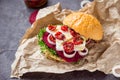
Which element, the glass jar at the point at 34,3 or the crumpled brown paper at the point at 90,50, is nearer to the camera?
the crumpled brown paper at the point at 90,50

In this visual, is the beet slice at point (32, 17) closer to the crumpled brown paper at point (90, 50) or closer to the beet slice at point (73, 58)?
the crumpled brown paper at point (90, 50)

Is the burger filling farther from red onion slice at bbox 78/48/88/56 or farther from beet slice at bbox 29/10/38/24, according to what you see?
beet slice at bbox 29/10/38/24

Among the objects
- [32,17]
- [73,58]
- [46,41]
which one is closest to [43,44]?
[46,41]

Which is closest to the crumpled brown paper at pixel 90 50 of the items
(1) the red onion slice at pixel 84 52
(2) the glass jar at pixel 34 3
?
(1) the red onion slice at pixel 84 52

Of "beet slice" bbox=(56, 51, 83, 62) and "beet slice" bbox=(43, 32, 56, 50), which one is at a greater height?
"beet slice" bbox=(43, 32, 56, 50)

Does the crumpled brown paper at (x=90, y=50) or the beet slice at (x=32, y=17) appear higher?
the beet slice at (x=32, y=17)

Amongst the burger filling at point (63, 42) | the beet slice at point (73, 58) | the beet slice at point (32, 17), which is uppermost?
the beet slice at point (32, 17)

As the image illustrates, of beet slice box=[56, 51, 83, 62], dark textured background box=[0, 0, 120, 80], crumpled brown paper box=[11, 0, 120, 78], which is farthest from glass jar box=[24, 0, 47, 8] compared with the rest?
beet slice box=[56, 51, 83, 62]
